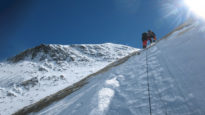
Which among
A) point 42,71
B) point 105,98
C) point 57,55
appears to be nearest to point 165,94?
point 105,98

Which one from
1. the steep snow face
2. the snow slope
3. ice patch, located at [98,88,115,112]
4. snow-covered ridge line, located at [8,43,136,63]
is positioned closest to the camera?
the snow slope

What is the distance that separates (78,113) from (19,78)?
1200 inches

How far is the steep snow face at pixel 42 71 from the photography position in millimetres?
20966

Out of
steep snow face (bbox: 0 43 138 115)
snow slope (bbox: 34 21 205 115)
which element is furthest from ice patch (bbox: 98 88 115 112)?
steep snow face (bbox: 0 43 138 115)

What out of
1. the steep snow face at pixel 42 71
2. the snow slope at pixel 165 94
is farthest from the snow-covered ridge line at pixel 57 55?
the snow slope at pixel 165 94

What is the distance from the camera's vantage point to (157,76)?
14.3 feet

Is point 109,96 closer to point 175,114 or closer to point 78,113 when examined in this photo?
point 78,113

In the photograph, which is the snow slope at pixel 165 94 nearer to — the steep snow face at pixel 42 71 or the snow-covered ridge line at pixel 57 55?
the steep snow face at pixel 42 71

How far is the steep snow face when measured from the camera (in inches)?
825

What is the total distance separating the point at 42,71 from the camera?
31500 millimetres

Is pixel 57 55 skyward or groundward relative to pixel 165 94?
skyward

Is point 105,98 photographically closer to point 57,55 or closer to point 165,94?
point 165,94

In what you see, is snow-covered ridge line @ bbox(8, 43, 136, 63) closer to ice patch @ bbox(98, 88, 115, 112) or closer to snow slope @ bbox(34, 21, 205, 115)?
ice patch @ bbox(98, 88, 115, 112)

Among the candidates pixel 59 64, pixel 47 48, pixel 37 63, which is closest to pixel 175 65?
pixel 59 64
